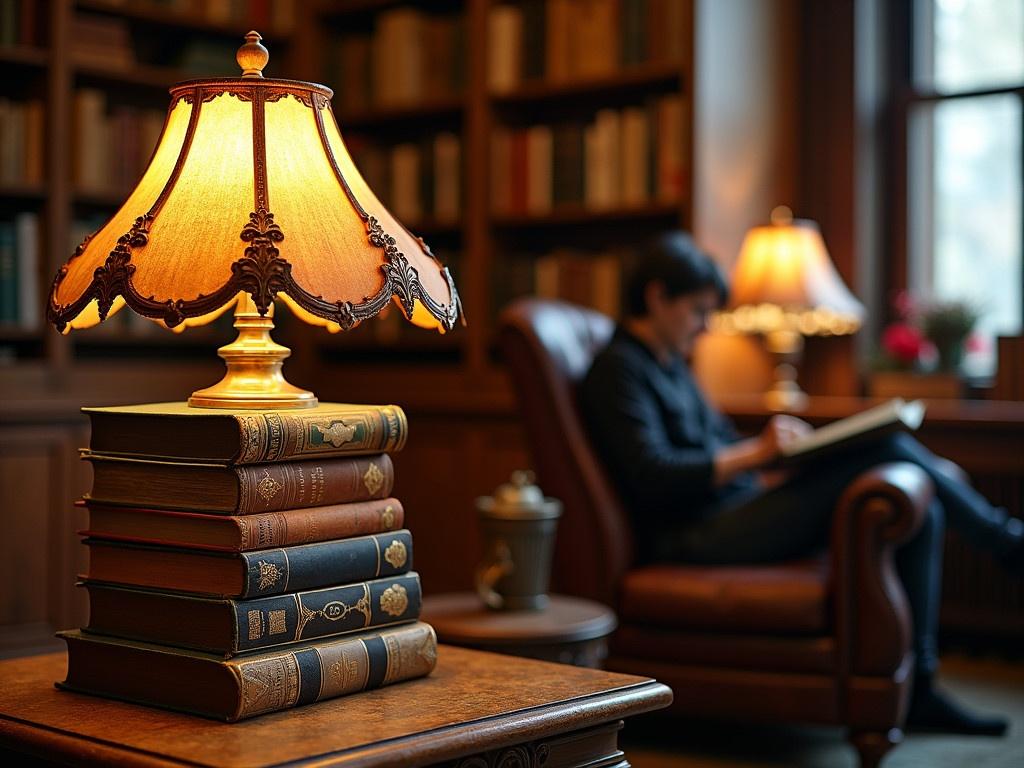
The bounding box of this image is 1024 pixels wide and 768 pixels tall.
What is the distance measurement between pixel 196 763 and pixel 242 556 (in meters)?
0.21

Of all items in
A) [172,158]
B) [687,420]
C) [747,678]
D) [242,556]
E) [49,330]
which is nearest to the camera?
[242,556]

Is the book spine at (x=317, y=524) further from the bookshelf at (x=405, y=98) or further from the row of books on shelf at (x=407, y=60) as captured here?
the row of books on shelf at (x=407, y=60)

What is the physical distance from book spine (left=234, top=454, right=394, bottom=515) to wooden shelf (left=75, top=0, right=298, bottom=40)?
3123mm

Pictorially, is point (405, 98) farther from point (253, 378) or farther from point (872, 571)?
point (253, 378)

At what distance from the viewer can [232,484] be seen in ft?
4.13

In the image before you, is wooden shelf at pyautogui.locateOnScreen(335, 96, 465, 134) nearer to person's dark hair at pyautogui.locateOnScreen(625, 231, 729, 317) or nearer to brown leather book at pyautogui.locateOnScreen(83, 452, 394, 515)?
person's dark hair at pyautogui.locateOnScreen(625, 231, 729, 317)

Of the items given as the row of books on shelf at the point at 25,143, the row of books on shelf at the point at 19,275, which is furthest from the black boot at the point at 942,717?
the row of books on shelf at the point at 25,143

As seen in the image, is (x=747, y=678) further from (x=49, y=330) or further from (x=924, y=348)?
(x=49, y=330)

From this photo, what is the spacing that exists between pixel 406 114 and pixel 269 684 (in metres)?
Answer: 3.53

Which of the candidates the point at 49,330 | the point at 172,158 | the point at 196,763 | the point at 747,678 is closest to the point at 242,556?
the point at 196,763

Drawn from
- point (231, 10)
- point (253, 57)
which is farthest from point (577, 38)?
point (253, 57)

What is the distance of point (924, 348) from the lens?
4.07 metres

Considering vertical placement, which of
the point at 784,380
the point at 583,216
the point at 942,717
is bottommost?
the point at 942,717

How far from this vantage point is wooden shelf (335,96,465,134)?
14.4ft
